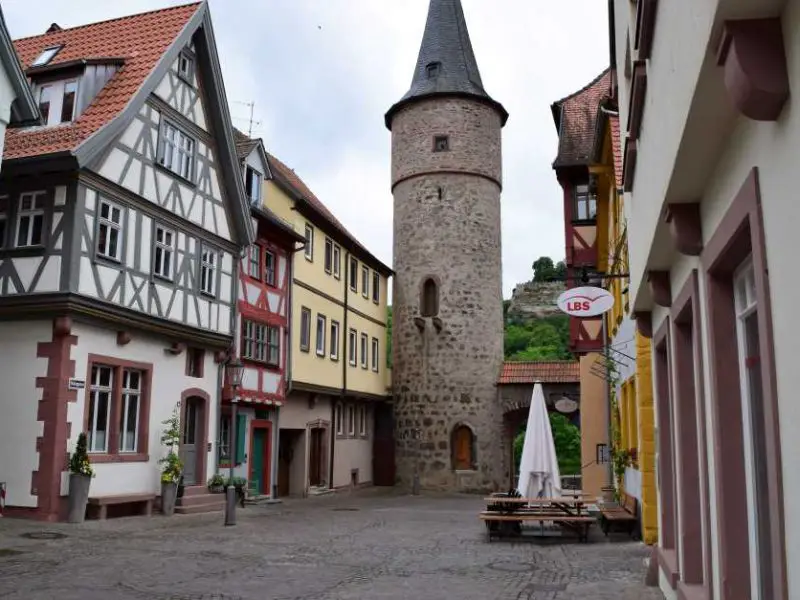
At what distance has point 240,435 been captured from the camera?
21.8 metres

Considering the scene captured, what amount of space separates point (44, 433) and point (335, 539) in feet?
17.0

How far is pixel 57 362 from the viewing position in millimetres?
14609

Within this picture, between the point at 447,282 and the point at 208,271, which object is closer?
the point at 208,271

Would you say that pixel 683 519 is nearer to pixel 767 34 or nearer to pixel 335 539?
pixel 767 34

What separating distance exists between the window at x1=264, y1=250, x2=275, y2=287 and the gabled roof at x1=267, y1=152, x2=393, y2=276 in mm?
2199

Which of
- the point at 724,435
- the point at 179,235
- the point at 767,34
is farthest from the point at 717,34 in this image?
Result: the point at 179,235

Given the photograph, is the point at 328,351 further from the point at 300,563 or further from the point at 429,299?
the point at 300,563

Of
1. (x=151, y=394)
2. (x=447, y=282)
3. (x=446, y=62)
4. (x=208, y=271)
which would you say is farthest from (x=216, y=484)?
(x=446, y=62)

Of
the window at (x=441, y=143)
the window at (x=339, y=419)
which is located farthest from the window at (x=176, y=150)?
the window at (x=441, y=143)

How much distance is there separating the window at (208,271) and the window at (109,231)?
9.61 ft

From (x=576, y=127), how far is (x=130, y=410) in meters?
11.3

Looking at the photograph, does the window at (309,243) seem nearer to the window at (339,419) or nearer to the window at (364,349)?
the window at (364,349)

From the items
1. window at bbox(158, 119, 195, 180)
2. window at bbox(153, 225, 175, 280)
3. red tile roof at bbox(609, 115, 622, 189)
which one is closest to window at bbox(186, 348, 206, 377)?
window at bbox(153, 225, 175, 280)

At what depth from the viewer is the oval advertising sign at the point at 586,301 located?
13133mm
